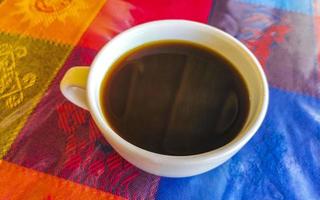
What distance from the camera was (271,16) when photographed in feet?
2.02

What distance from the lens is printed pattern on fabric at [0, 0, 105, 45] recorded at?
0.56 meters

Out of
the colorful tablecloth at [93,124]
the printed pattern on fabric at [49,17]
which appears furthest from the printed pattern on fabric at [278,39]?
the printed pattern on fabric at [49,17]

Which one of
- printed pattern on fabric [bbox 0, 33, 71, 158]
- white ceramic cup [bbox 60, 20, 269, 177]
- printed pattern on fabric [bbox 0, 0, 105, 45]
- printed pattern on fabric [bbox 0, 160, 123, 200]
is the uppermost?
white ceramic cup [bbox 60, 20, 269, 177]

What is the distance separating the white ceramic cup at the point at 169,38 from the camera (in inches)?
12.7

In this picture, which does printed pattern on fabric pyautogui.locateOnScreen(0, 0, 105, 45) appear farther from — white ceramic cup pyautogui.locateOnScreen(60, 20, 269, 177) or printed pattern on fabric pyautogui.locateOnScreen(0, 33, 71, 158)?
white ceramic cup pyautogui.locateOnScreen(60, 20, 269, 177)

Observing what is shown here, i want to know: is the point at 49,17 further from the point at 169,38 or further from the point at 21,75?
the point at 169,38

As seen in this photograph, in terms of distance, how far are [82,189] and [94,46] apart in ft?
0.80

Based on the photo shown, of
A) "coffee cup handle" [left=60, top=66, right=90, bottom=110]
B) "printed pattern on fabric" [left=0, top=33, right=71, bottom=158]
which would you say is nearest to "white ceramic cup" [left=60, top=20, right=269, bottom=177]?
"coffee cup handle" [left=60, top=66, right=90, bottom=110]

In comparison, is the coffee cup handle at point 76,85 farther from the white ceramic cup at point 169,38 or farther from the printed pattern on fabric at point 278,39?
the printed pattern on fabric at point 278,39

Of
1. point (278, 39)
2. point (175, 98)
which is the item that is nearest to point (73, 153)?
point (175, 98)

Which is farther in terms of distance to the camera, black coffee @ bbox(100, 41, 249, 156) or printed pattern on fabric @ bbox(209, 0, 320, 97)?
printed pattern on fabric @ bbox(209, 0, 320, 97)

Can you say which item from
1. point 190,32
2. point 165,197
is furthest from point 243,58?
point 165,197

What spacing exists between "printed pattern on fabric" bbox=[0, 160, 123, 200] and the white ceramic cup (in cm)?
7

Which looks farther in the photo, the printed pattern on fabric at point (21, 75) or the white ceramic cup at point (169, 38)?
the printed pattern on fabric at point (21, 75)
